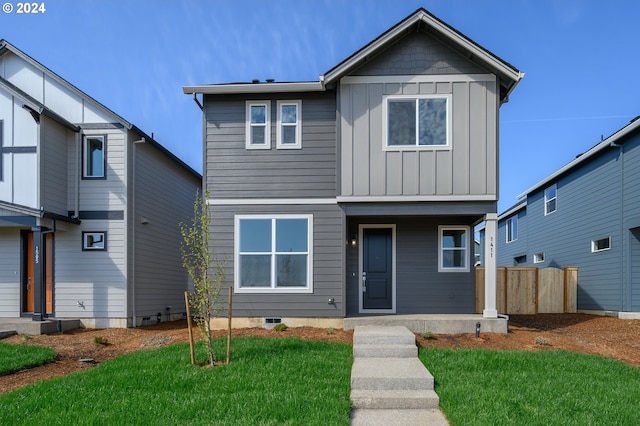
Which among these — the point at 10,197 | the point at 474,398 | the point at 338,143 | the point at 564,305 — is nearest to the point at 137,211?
the point at 10,197

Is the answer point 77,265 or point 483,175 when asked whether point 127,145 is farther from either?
point 483,175

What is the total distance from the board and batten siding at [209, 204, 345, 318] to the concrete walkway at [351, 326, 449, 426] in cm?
254

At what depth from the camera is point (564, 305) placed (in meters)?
15.8

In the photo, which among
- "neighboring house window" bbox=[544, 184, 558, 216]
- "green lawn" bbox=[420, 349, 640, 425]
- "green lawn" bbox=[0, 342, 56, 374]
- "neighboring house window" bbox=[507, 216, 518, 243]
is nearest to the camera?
"green lawn" bbox=[420, 349, 640, 425]

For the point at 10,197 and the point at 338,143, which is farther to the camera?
the point at 10,197

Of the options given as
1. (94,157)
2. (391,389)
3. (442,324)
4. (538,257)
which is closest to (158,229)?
(94,157)

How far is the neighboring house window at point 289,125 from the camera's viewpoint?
34.7 ft

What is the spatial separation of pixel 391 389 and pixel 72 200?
1008 centimetres

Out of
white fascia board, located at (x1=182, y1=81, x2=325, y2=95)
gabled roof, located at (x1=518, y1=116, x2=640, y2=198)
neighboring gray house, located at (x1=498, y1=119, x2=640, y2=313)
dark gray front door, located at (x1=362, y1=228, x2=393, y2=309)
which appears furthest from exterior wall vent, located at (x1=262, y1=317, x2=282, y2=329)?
gabled roof, located at (x1=518, y1=116, x2=640, y2=198)

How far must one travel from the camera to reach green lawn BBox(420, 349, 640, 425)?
197 inches

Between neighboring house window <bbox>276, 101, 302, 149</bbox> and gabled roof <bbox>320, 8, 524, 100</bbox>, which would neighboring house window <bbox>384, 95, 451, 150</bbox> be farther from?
neighboring house window <bbox>276, 101, 302, 149</bbox>

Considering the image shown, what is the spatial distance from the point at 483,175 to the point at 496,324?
3.22 m

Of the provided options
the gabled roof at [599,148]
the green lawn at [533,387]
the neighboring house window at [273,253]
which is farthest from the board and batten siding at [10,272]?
the gabled roof at [599,148]

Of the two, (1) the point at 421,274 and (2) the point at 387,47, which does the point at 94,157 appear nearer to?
(2) the point at 387,47
